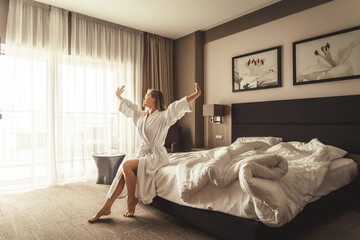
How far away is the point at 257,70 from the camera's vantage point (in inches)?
162

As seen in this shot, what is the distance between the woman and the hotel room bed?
141 millimetres

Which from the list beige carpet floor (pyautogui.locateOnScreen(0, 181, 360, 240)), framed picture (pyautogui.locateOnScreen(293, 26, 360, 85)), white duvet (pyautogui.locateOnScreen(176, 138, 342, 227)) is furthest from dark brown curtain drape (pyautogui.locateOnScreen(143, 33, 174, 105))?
white duvet (pyautogui.locateOnScreen(176, 138, 342, 227))

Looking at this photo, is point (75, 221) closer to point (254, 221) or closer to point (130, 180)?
point (130, 180)

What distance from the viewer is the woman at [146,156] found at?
241 centimetres

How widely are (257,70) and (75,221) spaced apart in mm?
3259

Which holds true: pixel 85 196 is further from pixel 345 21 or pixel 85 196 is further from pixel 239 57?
pixel 345 21

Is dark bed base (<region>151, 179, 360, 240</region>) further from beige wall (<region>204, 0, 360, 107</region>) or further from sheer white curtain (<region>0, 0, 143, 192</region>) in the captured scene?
sheer white curtain (<region>0, 0, 143, 192</region>)

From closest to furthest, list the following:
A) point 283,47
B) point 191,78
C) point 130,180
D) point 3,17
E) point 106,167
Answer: point 130,180
point 3,17
point 283,47
point 106,167
point 191,78

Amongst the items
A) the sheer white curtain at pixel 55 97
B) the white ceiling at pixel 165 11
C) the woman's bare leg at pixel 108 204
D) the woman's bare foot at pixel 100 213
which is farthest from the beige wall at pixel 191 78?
the woman's bare foot at pixel 100 213

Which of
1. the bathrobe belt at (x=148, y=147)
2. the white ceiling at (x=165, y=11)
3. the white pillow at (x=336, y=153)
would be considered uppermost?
the white ceiling at (x=165, y=11)

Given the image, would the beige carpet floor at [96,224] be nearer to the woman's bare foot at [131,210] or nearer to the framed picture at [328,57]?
the woman's bare foot at [131,210]

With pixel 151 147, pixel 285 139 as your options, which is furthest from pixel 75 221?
pixel 285 139

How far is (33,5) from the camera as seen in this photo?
3.79 meters

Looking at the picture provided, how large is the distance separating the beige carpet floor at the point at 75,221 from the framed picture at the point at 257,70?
2.54m
